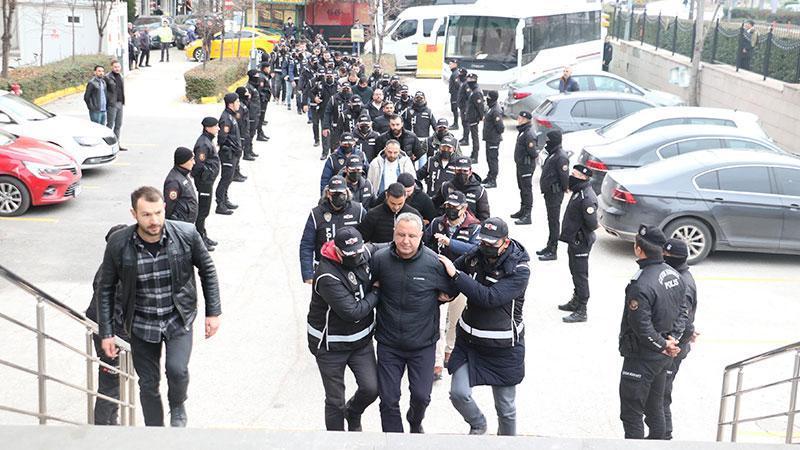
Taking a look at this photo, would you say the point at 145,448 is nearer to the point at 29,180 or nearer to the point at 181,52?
the point at 29,180

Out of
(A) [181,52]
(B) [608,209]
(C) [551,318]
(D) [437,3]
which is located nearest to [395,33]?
(D) [437,3]

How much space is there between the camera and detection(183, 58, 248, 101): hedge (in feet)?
89.9

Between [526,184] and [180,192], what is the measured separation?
19.4ft

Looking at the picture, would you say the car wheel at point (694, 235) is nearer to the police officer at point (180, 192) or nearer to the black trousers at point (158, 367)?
the police officer at point (180, 192)

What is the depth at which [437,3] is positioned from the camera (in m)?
40.7

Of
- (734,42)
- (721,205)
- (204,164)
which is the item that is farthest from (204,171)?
(734,42)

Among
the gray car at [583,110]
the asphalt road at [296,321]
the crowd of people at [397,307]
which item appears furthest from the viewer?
the gray car at [583,110]

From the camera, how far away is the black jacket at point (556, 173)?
12.6m

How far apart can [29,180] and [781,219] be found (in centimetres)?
1036

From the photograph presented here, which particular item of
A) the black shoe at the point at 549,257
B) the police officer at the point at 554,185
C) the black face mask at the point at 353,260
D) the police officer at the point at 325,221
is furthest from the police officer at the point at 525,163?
the black face mask at the point at 353,260

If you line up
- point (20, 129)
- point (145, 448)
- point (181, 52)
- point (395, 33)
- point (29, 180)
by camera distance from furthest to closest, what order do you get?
point (181, 52) → point (395, 33) → point (20, 129) → point (29, 180) → point (145, 448)

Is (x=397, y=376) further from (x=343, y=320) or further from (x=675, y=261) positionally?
(x=675, y=261)

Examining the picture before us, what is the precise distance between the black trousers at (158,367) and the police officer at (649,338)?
10.0ft

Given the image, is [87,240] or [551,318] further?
[87,240]
